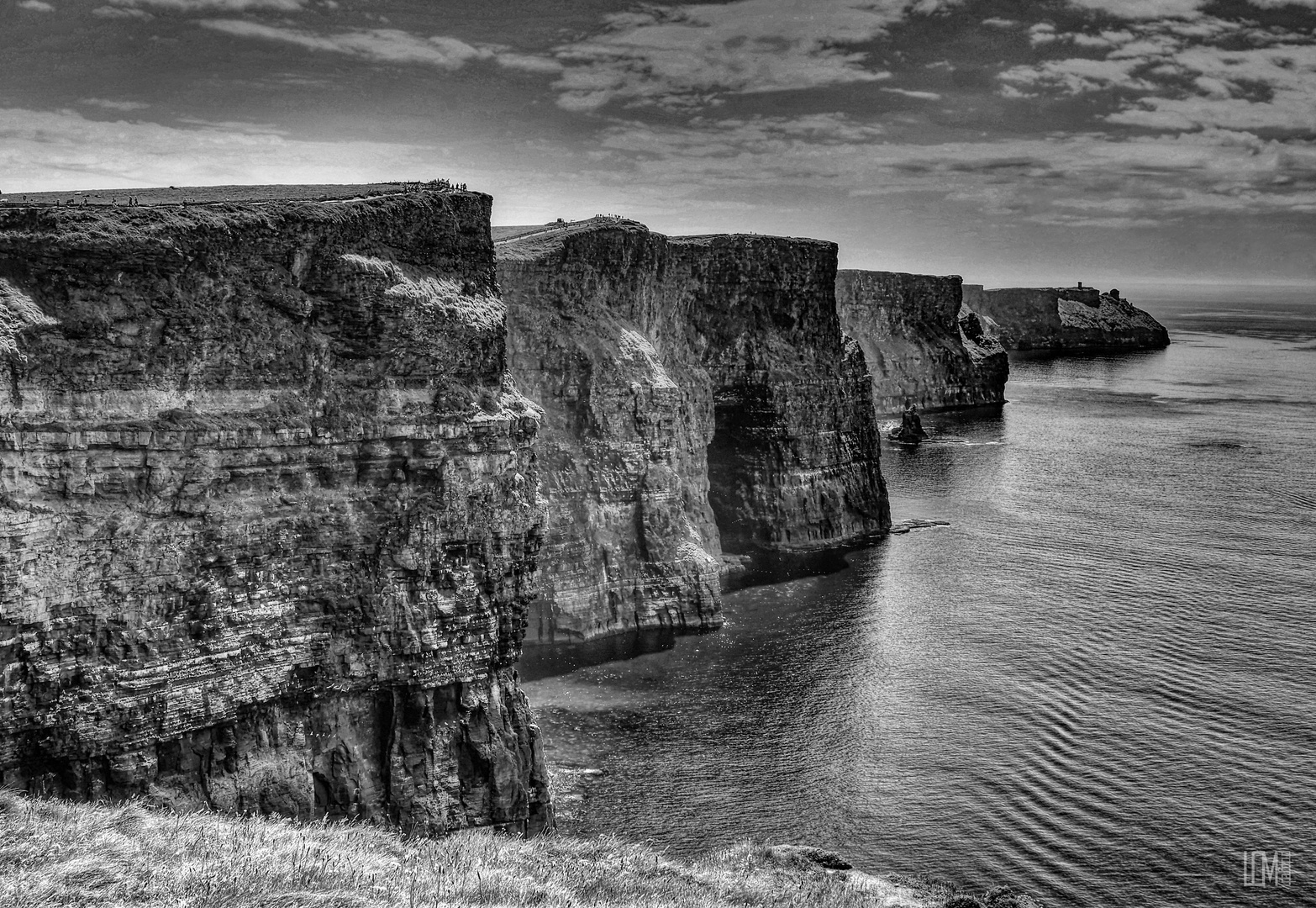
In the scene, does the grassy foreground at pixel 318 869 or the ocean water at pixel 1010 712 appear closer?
the grassy foreground at pixel 318 869

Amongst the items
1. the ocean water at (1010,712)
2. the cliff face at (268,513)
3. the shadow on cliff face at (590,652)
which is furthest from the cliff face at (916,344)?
the cliff face at (268,513)

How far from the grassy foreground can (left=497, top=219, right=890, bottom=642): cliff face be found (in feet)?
93.1

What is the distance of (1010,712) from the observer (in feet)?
175

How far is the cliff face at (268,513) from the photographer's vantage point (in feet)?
101

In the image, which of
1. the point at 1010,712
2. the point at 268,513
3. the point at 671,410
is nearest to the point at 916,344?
the point at 671,410

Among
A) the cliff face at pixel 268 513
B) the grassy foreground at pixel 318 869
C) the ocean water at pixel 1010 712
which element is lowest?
the ocean water at pixel 1010 712

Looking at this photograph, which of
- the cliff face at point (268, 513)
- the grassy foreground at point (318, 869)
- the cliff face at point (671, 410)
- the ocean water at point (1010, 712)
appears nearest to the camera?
the grassy foreground at point (318, 869)

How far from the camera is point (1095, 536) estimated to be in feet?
277

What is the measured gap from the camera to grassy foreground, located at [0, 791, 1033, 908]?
72.5ft

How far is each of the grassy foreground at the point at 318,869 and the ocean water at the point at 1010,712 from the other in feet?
28.2

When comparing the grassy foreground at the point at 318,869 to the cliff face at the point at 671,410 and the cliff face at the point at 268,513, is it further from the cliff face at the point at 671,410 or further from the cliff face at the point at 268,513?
the cliff face at the point at 671,410

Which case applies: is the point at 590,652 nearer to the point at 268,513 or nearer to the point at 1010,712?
the point at 1010,712

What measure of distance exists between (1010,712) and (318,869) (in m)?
36.8

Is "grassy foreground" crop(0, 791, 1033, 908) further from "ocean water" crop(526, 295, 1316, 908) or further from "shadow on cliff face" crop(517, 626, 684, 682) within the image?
"shadow on cliff face" crop(517, 626, 684, 682)
